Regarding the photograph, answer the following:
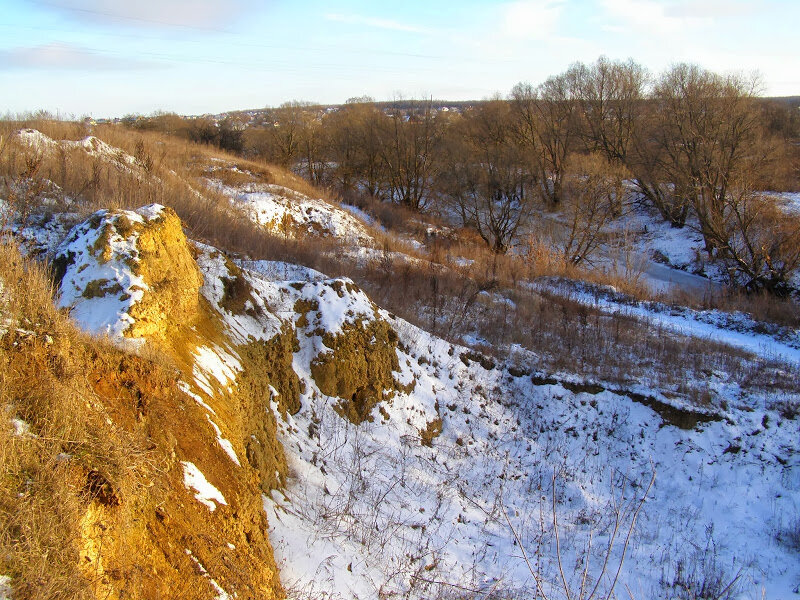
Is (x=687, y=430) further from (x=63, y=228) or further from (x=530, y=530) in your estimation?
(x=63, y=228)

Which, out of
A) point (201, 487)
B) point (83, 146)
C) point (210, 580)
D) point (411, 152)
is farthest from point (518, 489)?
point (411, 152)

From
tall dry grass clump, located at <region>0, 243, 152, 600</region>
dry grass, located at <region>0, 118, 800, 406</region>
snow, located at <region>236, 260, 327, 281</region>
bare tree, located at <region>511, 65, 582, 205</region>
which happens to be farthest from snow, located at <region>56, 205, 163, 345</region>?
bare tree, located at <region>511, 65, 582, 205</region>

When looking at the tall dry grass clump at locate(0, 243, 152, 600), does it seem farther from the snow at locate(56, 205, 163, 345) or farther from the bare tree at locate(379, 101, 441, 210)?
the bare tree at locate(379, 101, 441, 210)

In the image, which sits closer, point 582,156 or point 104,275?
point 104,275

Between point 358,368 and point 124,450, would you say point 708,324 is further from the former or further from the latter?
point 124,450

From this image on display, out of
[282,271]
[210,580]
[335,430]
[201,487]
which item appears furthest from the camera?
[282,271]

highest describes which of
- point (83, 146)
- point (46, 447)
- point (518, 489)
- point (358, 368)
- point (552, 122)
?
point (552, 122)
